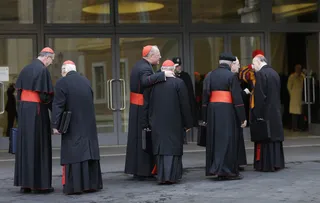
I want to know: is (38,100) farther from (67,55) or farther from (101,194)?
(67,55)

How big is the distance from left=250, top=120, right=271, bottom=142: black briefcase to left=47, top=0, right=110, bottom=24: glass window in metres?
5.47

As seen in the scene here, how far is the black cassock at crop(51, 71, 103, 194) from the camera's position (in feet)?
28.5

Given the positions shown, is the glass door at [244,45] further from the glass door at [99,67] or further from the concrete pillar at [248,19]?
the glass door at [99,67]

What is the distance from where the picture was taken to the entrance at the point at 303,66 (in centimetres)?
1666

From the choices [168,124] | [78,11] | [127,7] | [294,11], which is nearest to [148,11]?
[127,7]

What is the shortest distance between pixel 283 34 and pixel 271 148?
6.45 m

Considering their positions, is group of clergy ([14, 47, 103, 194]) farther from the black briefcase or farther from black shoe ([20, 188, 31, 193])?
the black briefcase

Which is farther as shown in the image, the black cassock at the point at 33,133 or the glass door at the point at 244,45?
the glass door at the point at 244,45

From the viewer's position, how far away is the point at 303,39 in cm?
1698

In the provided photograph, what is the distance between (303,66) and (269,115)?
729cm

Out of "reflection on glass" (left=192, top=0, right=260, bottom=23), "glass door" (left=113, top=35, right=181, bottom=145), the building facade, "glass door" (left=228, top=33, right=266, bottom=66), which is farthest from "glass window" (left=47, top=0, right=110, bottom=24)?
"glass door" (left=228, top=33, right=266, bottom=66)

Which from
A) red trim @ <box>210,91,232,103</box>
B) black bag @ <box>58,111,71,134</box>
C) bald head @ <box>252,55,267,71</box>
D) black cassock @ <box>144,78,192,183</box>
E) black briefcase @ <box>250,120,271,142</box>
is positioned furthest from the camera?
bald head @ <box>252,55,267,71</box>

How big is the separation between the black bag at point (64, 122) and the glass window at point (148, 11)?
257 inches

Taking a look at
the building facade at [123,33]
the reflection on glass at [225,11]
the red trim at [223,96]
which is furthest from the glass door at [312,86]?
the red trim at [223,96]
